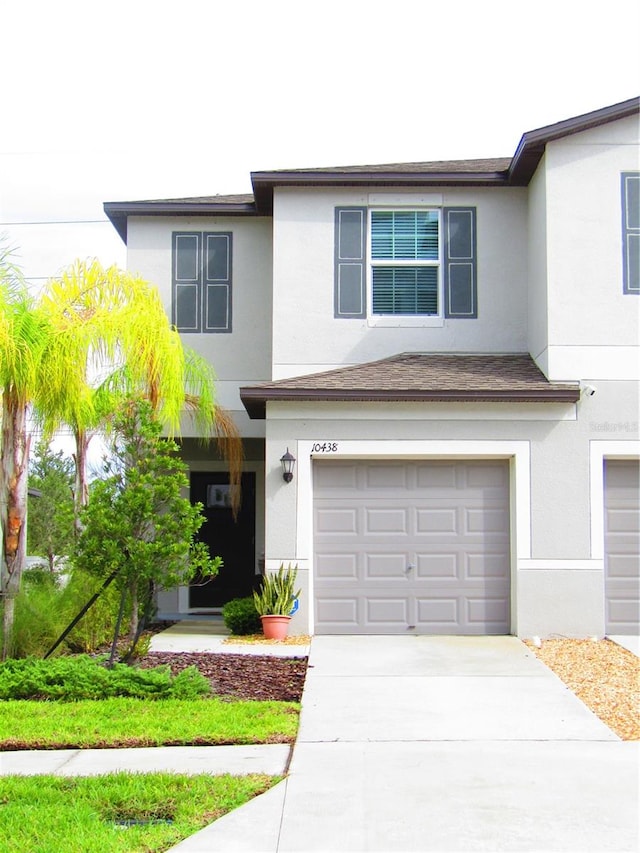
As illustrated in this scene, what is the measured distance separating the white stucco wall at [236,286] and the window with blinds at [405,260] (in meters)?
2.29

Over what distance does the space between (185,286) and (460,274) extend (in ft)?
15.8

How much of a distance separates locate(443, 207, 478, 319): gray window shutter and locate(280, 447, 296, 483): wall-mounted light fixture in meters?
3.81

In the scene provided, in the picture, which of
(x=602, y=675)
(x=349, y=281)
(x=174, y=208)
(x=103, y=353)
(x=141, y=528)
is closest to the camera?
(x=141, y=528)

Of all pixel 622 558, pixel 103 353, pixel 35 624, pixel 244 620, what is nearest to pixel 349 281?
pixel 103 353

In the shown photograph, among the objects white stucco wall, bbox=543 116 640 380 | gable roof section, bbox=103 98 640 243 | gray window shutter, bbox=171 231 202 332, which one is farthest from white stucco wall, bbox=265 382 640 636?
gray window shutter, bbox=171 231 202 332

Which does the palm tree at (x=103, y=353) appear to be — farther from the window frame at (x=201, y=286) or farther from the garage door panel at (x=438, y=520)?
the garage door panel at (x=438, y=520)

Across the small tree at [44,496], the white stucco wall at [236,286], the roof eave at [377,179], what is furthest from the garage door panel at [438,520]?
the small tree at [44,496]

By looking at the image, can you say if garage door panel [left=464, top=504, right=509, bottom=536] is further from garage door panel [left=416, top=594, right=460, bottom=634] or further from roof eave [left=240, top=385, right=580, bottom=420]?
roof eave [left=240, top=385, right=580, bottom=420]

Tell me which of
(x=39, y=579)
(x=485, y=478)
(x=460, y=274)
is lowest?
(x=39, y=579)

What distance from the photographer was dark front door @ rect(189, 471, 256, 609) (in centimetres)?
1863

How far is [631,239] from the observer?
47.2 feet

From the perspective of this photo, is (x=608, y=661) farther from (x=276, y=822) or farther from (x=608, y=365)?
(x=276, y=822)

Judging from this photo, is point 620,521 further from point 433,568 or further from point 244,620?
point 244,620

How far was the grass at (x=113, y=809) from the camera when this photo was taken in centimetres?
579
